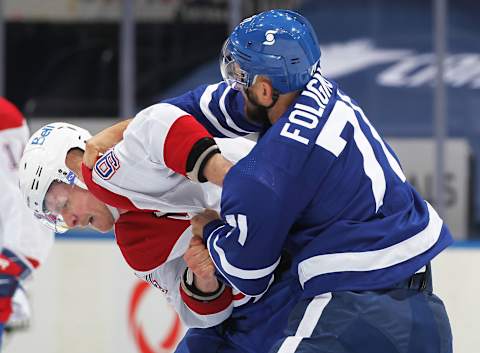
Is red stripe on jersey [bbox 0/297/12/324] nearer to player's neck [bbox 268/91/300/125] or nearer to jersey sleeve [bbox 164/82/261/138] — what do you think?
jersey sleeve [bbox 164/82/261/138]

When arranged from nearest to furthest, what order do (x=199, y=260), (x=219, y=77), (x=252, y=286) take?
(x=252, y=286)
(x=199, y=260)
(x=219, y=77)

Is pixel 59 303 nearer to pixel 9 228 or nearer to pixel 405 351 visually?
pixel 9 228

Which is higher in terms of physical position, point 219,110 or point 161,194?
point 219,110

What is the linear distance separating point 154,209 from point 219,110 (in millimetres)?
248

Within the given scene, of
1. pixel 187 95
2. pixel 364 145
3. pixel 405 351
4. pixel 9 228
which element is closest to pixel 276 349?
pixel 405 351

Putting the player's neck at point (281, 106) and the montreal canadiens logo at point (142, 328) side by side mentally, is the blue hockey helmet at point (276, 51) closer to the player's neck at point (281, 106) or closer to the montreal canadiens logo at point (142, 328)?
the player's neck at point (281, 106)

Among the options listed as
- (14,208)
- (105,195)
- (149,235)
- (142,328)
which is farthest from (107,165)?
(142,328)

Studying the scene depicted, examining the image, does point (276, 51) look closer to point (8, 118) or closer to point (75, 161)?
point (75, 161)

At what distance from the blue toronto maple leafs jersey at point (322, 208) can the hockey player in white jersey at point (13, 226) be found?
5.21ft

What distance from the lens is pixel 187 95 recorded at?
2328mm

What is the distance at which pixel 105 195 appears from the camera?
88.7 inches

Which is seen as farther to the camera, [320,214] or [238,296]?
[238,296]

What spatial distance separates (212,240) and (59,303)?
94.8 inches

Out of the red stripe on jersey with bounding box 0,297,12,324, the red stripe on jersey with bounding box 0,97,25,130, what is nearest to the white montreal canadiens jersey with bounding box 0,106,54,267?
the red stripe on jersey with bounding box 0,97,25,130
